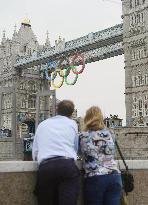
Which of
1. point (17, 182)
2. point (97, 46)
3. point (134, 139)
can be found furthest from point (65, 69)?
point (17, 182)

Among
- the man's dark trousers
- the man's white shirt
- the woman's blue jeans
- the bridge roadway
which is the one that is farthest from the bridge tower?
the man's dark trousers

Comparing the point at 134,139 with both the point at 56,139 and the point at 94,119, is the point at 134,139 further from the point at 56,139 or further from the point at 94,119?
the point at 56,139

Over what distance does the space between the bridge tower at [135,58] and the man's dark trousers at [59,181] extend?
4187cm

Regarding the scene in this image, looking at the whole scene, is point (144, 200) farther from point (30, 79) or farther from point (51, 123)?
point (30, 79)

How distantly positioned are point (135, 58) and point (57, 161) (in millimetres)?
45525

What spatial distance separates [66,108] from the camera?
507cm

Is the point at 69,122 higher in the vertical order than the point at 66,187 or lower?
higher

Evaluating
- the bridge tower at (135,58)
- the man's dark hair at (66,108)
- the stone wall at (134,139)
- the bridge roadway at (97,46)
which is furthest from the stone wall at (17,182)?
the bridge roadway at (97,46)

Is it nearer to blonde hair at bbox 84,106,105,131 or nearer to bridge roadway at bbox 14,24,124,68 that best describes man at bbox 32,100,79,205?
blonde hair at bbox 84,106,105,131

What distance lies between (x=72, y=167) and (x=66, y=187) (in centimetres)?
21

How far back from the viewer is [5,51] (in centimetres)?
7312

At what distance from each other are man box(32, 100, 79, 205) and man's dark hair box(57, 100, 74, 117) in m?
0.07

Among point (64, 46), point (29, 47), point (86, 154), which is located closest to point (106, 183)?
point (86, 154)

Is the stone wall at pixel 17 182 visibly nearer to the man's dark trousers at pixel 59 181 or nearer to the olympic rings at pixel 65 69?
the man's dark trousers at pixel 59 181
